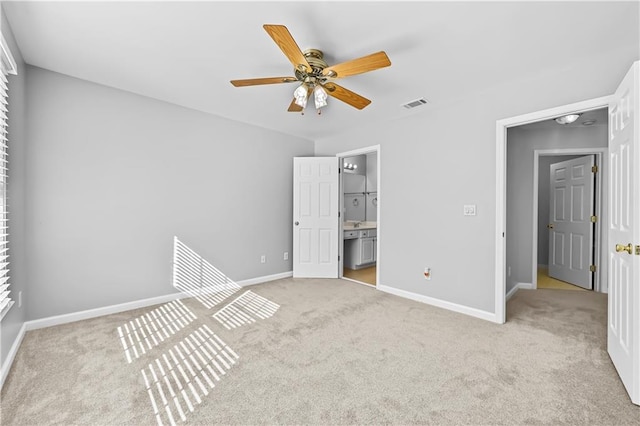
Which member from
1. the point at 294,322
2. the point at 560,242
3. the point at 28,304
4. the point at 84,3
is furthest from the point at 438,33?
the point at 560,242

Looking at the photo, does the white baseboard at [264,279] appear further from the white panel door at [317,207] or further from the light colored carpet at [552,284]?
the light colored carpet at [552,284]

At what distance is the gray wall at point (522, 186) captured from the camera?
4086mm

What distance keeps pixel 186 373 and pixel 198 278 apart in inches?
72.5

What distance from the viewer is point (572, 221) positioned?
446 centimetres

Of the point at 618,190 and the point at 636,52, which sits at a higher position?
the point at 636,52

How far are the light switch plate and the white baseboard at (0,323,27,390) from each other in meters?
3.99

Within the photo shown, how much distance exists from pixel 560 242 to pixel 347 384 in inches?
189

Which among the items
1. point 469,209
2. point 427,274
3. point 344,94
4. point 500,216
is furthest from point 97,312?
point 500,216

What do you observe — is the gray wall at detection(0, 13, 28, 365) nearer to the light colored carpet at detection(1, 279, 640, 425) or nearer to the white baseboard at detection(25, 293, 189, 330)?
the white baseboard at detection(25, 293, 189, 330)

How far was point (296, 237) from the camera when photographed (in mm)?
4598

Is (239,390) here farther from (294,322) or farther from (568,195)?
(568,195)

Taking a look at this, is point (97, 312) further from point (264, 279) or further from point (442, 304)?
point (442, 304)

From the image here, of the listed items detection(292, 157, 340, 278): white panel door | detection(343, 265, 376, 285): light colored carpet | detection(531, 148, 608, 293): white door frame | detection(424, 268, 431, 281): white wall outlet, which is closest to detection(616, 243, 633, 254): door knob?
detection(424, 268, 431, 281): white wall outlet

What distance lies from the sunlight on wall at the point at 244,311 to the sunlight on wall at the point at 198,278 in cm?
25
